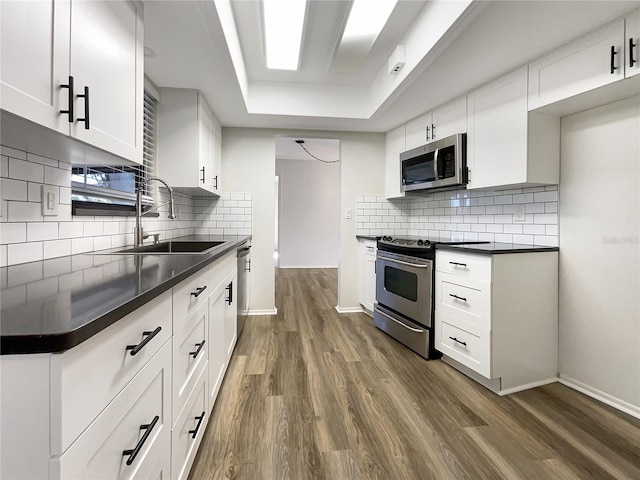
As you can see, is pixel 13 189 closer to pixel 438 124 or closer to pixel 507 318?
pixel 507 318

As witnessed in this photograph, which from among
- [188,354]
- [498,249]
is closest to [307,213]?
[498,249]

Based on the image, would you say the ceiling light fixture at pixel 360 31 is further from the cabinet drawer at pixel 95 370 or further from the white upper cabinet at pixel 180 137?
the cabinet drawer at pixel 95 370

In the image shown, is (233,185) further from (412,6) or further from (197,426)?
(197,426)

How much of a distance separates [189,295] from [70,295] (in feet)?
1.54

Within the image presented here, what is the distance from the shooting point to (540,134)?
1978mm

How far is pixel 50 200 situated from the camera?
1.26m

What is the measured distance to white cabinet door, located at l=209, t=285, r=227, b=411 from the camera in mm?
1537

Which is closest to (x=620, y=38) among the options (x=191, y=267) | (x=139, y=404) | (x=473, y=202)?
(x=473, y=202)

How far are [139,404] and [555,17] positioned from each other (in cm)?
236

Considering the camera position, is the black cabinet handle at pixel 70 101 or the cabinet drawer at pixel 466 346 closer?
the black cabinet handle at pixel 70 101

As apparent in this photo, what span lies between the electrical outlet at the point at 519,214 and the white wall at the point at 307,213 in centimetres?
473

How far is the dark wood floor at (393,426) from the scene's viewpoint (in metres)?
1.29

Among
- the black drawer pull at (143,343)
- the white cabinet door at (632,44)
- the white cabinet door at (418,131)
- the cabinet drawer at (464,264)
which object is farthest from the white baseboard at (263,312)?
the white cabinet door at (632,44)

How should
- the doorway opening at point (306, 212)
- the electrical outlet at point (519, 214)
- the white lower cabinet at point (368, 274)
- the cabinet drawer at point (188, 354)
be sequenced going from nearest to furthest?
the cabinet drawer at point (188, 354)
the electrical outlet at point (519, 214)
the white lower cabinet at point (368, 274)
the doorway opening at point (306, 212)
